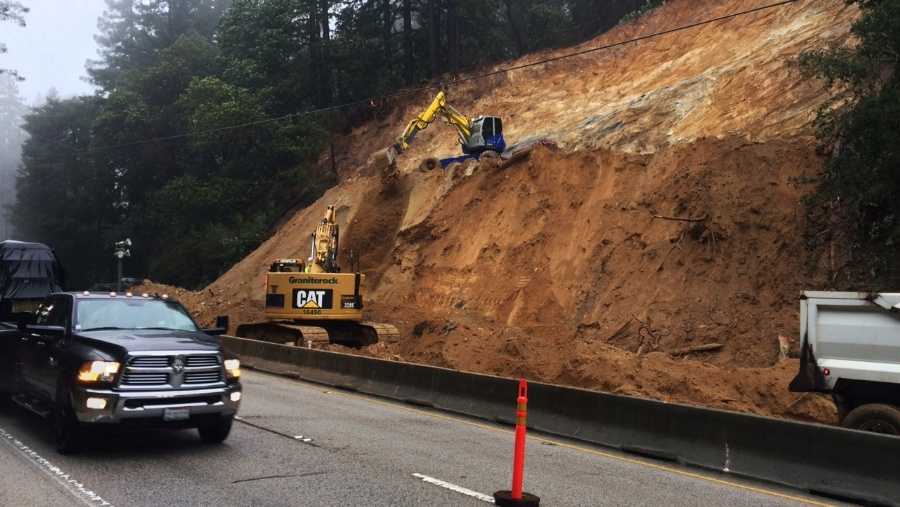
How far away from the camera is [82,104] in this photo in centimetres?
7331

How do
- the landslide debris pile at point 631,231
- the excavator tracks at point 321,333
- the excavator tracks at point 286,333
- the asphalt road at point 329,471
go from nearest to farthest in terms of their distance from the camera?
the asphalt road at point 329,471
the landslide debris pile at point 631,231
the excavator tracks at point 286,333
the excavator tracks at point 321,333

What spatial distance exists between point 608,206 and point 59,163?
59.2m

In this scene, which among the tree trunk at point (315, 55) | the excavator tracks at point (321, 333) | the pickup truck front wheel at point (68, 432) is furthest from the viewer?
the tree trunk at point (315, 55)

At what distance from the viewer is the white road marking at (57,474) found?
7.21m

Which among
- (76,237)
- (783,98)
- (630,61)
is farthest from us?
(76,237)

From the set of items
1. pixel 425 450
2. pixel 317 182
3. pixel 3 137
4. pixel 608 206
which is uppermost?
pixel 3 137

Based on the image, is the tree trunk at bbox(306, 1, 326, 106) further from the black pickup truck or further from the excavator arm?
the black pickup truck

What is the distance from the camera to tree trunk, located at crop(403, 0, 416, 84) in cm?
4994

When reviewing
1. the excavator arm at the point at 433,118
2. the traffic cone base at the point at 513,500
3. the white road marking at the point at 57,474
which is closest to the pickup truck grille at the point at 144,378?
the white road marking at the point at 57,474

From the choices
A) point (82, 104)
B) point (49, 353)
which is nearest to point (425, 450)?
point (49, 353)

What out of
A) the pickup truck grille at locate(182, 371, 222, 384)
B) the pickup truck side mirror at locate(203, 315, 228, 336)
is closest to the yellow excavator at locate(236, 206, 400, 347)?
the pickup truck side mirror at locate(203, 315, 228, 336)

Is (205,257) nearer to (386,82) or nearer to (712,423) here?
(386,82)

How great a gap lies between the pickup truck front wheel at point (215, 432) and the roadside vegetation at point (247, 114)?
1343 inches

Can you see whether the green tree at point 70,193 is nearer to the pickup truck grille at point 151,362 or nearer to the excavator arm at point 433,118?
the excavator arm at point 433,118
